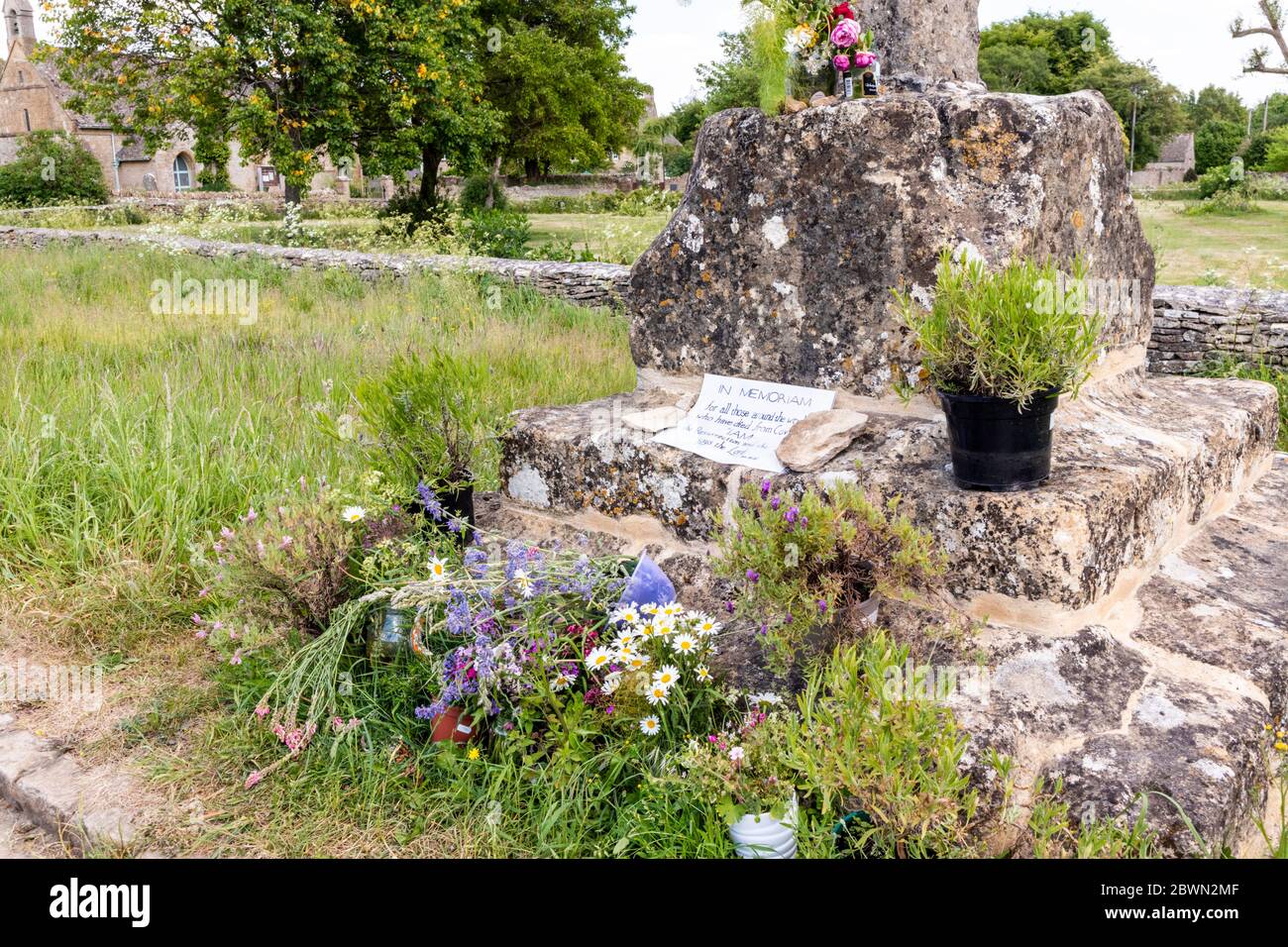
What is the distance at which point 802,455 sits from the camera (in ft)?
10.6

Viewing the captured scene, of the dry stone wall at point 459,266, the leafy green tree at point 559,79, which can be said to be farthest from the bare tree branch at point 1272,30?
the leafy green tree at point 559,79

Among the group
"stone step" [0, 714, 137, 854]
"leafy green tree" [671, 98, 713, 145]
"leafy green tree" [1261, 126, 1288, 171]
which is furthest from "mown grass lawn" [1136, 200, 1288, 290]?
"leafy green tree" [671, 98, 713, 145]

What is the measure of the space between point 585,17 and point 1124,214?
109 feet

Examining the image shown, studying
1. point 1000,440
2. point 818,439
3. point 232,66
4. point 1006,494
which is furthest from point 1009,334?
point 232,66

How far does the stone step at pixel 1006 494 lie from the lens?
271 cm

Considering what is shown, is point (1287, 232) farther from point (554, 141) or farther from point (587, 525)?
point (587, 525)

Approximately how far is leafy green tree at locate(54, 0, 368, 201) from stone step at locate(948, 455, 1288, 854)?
19382 mm

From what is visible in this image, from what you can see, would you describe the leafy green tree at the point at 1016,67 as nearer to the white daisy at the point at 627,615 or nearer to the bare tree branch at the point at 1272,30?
the bare tree branch at the point at 1272,30

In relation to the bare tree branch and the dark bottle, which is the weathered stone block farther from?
the bare tree branch

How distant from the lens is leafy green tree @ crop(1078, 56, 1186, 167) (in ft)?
164

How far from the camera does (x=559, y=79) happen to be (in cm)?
3006

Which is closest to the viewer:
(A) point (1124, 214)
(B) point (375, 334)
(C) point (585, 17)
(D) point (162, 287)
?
(A) point (1124, 214)

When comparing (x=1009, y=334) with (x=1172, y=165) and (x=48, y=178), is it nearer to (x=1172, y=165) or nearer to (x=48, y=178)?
(x=48, y=178)

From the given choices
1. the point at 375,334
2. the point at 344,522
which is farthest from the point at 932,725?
the point at 375,334
